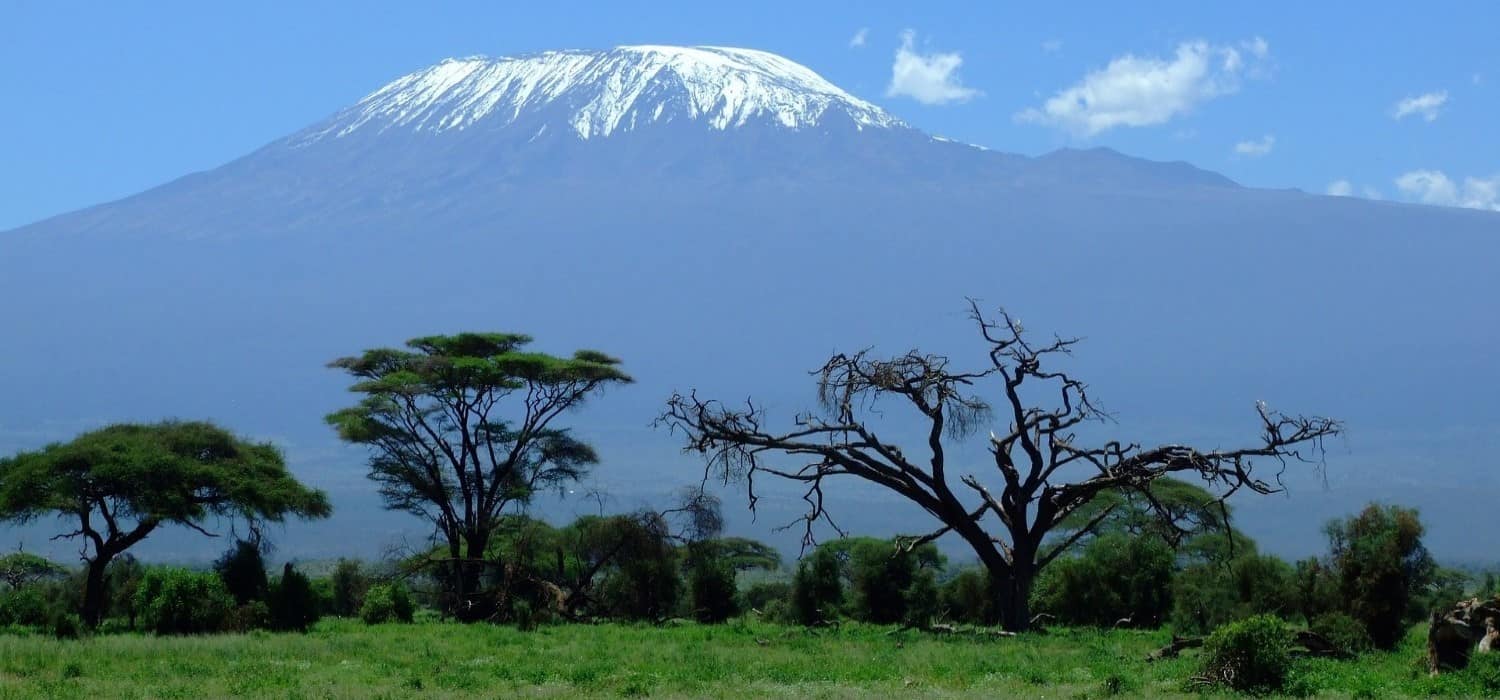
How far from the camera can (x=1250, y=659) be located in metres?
21.4

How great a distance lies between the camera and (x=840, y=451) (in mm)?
31734

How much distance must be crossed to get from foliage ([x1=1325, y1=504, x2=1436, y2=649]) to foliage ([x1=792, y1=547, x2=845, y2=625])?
13537 mm

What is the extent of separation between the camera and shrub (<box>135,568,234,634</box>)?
102ft

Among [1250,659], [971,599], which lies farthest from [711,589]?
[1250,659]

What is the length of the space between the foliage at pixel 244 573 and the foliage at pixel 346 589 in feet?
36.8

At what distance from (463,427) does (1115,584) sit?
1545cm

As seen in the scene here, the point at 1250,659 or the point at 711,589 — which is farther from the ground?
the point at 711,589

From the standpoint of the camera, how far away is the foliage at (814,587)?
38.3 meters

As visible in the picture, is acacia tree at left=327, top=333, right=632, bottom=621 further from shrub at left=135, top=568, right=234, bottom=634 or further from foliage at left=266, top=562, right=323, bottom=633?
shrub at left=135, top=568, right=234, bottom=634

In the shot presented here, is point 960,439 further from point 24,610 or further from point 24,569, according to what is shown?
point 24,569

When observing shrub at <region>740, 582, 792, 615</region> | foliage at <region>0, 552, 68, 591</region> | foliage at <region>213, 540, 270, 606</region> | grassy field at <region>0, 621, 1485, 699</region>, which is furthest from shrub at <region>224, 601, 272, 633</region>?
shrub at <region>740, 582, 792, 615</region>

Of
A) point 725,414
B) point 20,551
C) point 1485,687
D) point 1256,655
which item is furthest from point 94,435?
point 1485,687

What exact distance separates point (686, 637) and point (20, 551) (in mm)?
22910

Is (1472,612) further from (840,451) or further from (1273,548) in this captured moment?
(1273,548)
